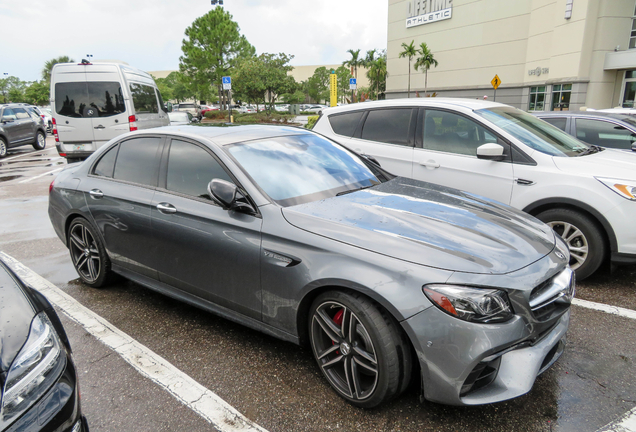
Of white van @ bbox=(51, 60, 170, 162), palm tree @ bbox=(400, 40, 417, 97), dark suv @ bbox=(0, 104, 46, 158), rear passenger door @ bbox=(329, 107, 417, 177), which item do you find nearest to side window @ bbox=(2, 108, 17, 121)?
dark suv @ bbox=(0, 104, 46, 158)

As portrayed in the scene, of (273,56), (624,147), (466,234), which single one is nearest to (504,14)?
(273,56)

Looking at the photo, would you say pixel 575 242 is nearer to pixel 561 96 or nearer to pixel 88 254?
pixel 88 254

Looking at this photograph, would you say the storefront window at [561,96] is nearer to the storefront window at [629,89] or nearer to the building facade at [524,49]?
the building facade at [524,49]

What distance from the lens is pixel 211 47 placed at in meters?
47.8

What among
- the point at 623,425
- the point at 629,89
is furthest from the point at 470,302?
the point at 629,89

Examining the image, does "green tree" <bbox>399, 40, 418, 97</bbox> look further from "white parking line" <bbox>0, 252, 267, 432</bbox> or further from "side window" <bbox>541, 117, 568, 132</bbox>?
"white parking line" <bbox>0, 252, 267, 432</bbox>

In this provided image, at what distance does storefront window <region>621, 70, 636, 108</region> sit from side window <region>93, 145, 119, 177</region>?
80.8ft

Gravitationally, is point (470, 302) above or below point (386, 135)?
below

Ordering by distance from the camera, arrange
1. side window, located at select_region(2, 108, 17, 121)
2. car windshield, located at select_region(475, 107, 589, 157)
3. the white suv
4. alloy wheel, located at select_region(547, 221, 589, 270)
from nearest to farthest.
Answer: the white suv → alloy wheel, located at select_region(547, 221, 589, 270) → car windshield, located at select_region(475, 107, 589, 157) → side window, located at select_region(2, 108, 17, 121)

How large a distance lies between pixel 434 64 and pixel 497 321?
37.1 m

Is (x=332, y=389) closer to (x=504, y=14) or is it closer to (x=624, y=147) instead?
(x=624, y=147)

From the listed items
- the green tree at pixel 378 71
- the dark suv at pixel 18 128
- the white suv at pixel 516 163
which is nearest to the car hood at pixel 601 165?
the white suv at pixel 516 163

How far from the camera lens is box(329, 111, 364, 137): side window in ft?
18.7

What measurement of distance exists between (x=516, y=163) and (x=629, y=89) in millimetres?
22585
